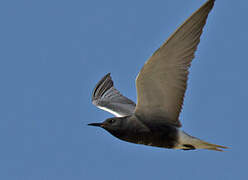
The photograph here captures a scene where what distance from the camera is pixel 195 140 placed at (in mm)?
7559

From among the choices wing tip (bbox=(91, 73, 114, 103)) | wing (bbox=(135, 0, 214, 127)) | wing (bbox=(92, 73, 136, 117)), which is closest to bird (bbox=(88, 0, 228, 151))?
wing (bbox=(135, 0, 214, 127))

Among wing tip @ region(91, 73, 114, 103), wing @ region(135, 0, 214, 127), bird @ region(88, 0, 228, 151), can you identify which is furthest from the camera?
wing tip @ region(91, 73, 114, 103)

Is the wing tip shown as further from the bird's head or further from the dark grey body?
the dark grey body

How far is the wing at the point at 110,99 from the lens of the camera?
8.90 meters

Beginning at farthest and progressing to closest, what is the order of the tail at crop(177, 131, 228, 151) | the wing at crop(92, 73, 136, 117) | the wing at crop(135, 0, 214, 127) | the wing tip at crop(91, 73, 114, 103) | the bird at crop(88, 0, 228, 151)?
1. the wing tip at crop(91, 73, 114, 103)
2. the wing at crop(92, 73, 136, 117)
3. the tail at crop(177, 131, 228, 151)
4. the bird at crop(88, 0, 228, 151)
5. the wing at crop(135, 0, 214, 127)

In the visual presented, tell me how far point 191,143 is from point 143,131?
2.38ft

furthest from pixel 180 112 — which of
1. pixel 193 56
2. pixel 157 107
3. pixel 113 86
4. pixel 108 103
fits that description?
pixel 113 86

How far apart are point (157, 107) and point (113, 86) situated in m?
2.76

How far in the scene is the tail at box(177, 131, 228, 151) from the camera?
297 inches

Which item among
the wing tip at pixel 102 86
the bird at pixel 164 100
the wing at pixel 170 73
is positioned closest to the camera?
the wing at pixel 170 73

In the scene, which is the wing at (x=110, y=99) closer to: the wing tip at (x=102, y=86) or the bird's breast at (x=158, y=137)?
the wing tip at (x=102, y=86)

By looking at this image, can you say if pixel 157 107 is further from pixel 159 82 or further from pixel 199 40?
pixel 199 40

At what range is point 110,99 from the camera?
31.9 feet

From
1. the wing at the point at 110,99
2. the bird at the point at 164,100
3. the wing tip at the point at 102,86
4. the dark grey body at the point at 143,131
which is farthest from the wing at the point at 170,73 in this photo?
the wing tip at the point at 102,86
